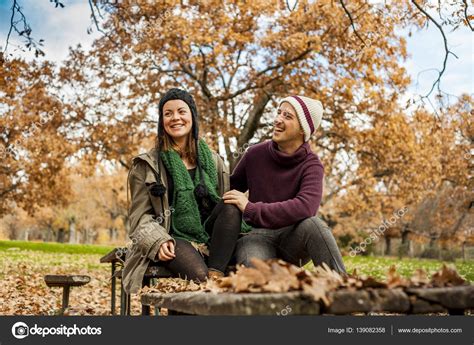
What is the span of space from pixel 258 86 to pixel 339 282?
36.2 ft

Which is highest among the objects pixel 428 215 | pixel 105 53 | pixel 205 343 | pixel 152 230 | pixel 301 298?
pixel 105 53

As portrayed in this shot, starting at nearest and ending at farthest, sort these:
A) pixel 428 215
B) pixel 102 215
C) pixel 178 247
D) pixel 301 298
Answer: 1. pixel 301 298
2. pixel 178 247
3. pixel 428 215
4. pixel 102 215

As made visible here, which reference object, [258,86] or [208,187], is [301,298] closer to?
[208,187]

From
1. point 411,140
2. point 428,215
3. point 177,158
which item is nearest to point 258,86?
point 411,140

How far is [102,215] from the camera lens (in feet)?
167

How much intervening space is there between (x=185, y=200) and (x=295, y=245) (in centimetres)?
87

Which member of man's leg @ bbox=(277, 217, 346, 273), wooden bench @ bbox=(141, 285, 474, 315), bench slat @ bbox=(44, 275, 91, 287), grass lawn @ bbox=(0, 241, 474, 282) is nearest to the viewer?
wooden bench @ bbox=(141, 285, 474, 315)

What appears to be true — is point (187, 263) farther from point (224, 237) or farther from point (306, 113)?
point (306, 113)

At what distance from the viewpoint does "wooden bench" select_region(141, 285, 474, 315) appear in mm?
1879

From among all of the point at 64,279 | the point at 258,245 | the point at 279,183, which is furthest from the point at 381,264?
the point at 258,245

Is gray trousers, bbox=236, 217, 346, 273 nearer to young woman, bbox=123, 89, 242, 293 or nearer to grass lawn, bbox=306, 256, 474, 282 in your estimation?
young woman, bbox=123, 89, 242, 293

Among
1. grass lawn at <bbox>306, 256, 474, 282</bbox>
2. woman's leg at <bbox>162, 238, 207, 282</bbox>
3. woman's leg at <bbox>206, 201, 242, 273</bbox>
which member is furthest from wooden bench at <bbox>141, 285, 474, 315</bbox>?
grass lawn at <bbox>306, 256, 474, 282</bbox>

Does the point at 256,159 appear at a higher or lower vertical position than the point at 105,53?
lower

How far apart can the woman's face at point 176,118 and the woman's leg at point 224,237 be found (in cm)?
82
